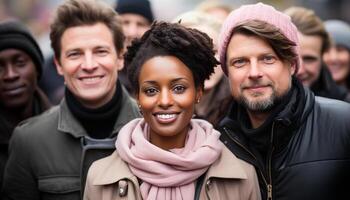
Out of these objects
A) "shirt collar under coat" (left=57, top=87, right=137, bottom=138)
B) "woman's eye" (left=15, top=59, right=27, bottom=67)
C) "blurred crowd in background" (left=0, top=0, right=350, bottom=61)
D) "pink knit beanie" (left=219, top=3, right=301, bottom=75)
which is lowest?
"shirt collar under coat" (left=57, top=87, right=137, bottom=138)

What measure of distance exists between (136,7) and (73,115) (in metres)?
2.68

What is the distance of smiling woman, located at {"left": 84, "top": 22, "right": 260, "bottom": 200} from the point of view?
398 centimetres

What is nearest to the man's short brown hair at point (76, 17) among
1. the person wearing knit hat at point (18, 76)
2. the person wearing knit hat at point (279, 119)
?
the person wearing knit hat at point (18, 76)

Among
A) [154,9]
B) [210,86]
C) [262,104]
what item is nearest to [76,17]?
[210,86]

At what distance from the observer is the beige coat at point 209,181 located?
398 centimetres

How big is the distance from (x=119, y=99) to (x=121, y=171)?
0.97 metres

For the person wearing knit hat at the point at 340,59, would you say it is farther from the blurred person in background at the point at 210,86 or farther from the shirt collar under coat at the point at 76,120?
the shirt collar under coat at the point at 76,120

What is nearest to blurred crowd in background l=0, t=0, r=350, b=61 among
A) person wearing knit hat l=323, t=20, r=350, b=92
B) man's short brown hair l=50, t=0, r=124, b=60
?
person wearing knit hat l=323, t=20, r=350, b=92

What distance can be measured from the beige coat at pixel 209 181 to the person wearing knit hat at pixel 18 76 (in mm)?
1510

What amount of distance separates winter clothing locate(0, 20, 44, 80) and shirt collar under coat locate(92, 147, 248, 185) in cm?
186

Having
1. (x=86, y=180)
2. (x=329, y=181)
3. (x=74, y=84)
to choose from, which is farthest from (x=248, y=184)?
(x=74, y=84)

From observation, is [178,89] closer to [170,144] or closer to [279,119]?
[170,144]

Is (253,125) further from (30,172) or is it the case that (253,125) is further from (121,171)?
(30,172)

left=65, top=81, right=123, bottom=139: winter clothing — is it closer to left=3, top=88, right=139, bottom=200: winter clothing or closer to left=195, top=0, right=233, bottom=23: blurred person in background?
left=3, top=88, right=139, bottom=200: winter clothing
